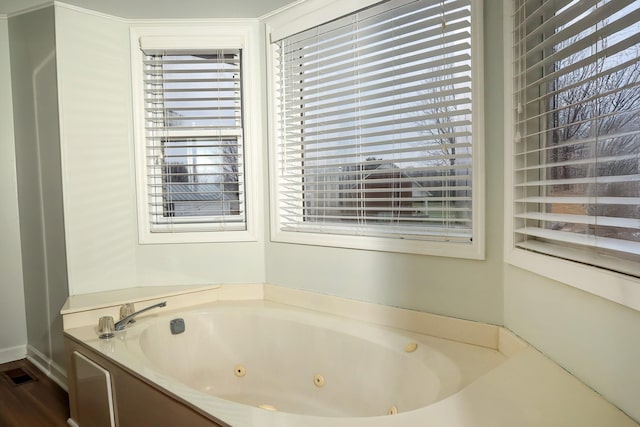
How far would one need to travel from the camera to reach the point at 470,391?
1.28 meters

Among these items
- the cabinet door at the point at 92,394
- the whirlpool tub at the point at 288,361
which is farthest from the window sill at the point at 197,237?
the cabinet door at the point at 92,394

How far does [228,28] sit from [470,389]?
240 centimetres

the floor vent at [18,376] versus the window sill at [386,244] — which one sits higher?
the window sill at [386,244]

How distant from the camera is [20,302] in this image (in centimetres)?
298

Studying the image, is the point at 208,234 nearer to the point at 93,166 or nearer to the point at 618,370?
the point at 93,166

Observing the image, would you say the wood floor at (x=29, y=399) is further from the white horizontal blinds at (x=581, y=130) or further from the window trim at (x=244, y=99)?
the white horizontal blinds at (x=581, y=130)

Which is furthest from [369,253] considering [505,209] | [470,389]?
[470,389]

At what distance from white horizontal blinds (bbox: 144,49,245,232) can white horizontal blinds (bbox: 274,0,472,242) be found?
0.35 meters

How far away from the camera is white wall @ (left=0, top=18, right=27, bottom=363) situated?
A: 2855mm

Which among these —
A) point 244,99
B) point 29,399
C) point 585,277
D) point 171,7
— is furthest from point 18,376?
point 585,277

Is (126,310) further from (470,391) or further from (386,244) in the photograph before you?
(470,391)

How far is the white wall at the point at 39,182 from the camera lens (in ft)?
8.34

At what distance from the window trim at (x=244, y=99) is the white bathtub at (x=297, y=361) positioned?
509 millimetres

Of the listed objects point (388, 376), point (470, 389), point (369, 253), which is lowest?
point (388, 376)
